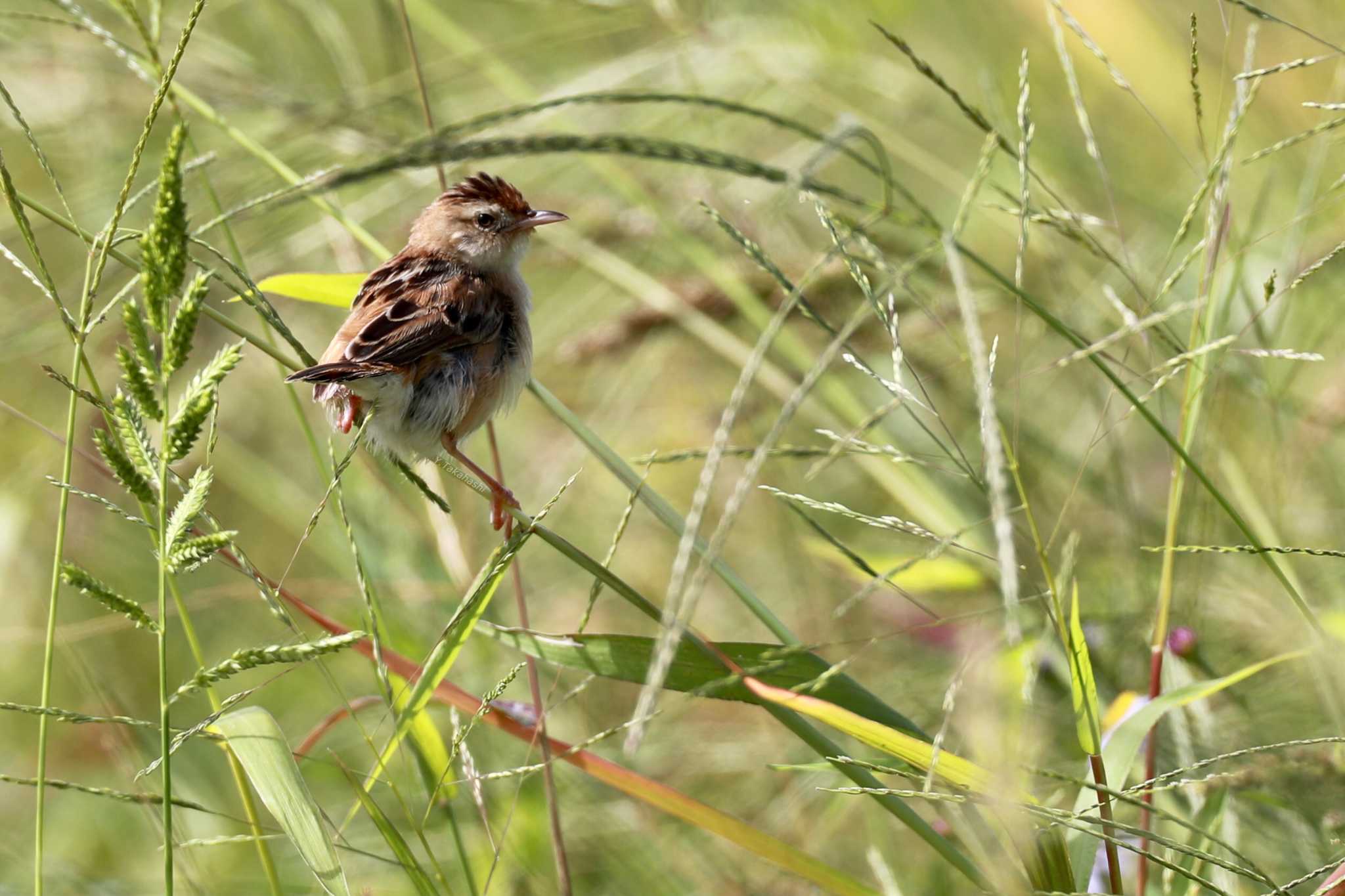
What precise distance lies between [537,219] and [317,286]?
121 centimetres

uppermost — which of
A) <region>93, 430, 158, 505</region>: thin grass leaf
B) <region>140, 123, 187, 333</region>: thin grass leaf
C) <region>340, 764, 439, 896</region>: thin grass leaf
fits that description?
<region>140, 123, 187, 333</region>: thin grass leaf

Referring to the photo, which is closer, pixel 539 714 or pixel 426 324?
pixel 539 714

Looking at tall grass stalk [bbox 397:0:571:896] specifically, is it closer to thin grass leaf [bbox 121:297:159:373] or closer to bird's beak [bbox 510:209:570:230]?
thin grass leaf [bbox 121:297:159:373]

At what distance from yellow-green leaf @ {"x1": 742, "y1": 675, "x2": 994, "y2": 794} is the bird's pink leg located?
0.67m

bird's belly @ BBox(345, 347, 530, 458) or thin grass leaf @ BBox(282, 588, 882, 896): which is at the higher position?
bird's belly @ BBox(345, 347, 530, 458)

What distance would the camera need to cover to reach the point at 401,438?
8.91 feet

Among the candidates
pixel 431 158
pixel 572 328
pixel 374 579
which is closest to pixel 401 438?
pixel 374 579

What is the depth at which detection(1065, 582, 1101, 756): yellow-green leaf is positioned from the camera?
1408 mm

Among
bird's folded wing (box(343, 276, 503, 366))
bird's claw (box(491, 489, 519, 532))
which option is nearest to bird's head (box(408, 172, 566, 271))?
bird's folded wing (box(343, 276, 503, 366))

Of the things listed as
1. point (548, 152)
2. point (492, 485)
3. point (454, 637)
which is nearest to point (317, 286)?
point (492, 485)

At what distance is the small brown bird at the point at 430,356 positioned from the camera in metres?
2.60

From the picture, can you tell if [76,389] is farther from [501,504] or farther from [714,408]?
[714,408]

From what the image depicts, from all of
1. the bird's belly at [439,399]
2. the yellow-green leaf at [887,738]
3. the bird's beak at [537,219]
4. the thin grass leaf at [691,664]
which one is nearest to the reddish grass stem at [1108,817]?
the yellow-green leaf at [887,738]

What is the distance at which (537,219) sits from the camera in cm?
325
